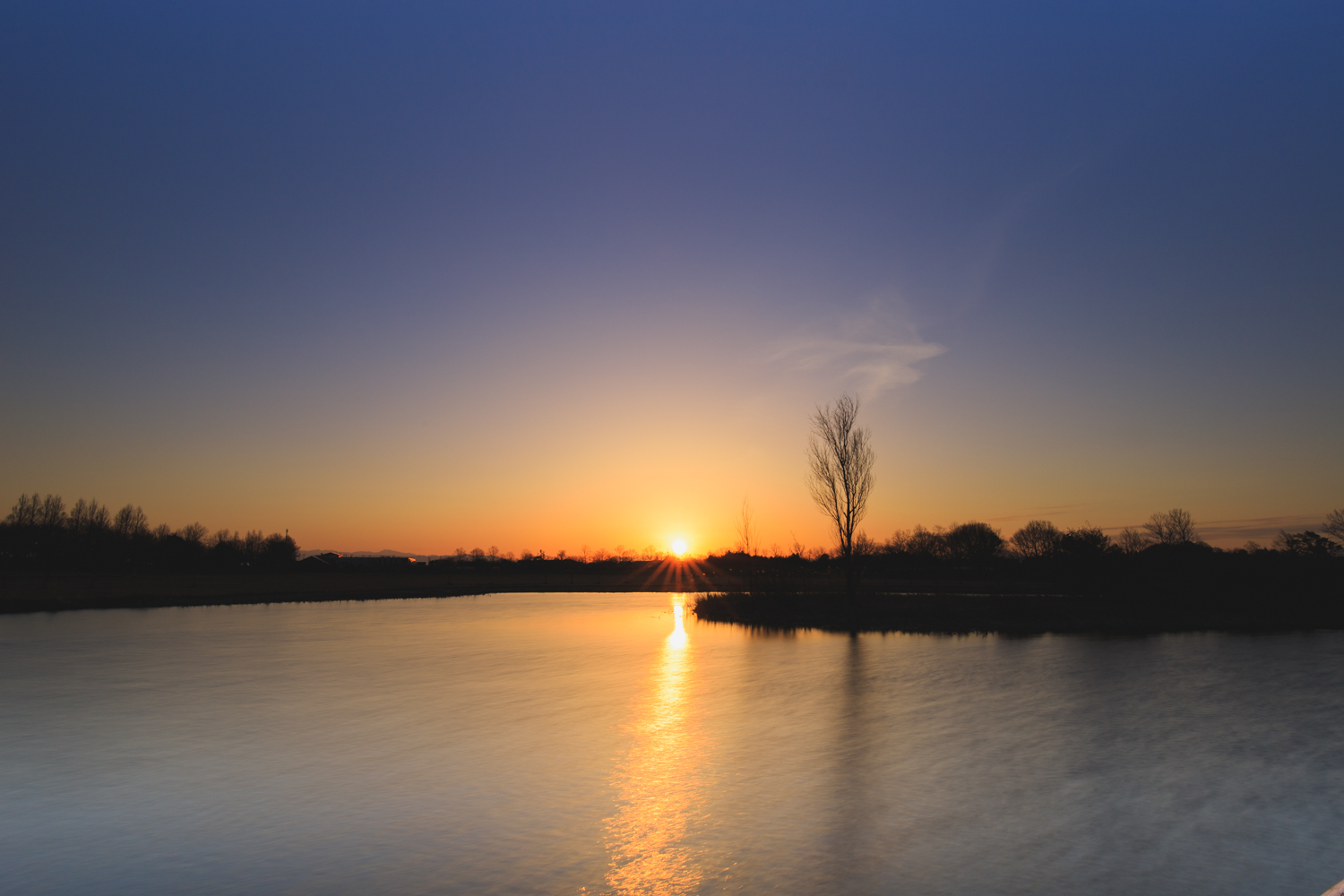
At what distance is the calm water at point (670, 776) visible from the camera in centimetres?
550

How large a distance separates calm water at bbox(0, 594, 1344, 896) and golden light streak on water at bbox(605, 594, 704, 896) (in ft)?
0.12

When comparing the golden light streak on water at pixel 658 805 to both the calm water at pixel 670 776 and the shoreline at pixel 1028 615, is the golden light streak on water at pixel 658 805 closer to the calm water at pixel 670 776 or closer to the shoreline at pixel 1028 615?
the calm water at pixel 670 776

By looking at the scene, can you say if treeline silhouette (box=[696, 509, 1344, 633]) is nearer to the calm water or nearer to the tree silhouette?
the calm water

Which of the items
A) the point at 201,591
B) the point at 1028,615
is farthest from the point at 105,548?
the point at 1028,615

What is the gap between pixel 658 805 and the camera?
23.4 feet

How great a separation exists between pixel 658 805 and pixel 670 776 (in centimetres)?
105

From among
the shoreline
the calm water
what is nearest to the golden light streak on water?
the calm water

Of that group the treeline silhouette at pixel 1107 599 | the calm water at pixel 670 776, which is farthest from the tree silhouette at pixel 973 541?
the calm water at pixel 670 776

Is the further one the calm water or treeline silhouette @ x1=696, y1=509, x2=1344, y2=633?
treeline silhouette @ x1=696, y1=509, x2=1344, y2=633

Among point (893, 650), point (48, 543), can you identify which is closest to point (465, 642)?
point (893, 650)

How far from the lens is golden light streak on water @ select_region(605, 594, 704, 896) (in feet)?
17.6

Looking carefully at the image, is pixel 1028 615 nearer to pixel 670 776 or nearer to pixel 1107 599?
pixel 1107 599

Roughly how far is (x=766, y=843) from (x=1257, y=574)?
34740mm

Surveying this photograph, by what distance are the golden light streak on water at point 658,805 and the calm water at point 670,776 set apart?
0.12 feet
